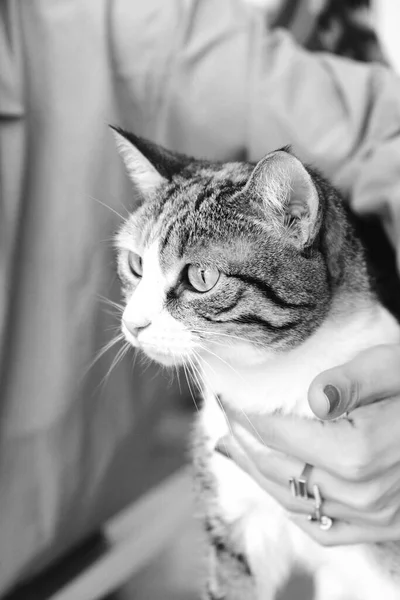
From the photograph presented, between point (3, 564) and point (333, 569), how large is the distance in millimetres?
495

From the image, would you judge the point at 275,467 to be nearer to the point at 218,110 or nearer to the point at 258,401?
the point at 258,401

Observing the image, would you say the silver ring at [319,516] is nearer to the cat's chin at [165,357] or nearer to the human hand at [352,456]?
the human hand at [352,456]

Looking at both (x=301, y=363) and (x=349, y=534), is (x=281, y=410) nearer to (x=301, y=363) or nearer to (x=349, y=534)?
(x=301, y=363)

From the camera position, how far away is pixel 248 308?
2.05ft

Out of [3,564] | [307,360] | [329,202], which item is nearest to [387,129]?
[329,202]

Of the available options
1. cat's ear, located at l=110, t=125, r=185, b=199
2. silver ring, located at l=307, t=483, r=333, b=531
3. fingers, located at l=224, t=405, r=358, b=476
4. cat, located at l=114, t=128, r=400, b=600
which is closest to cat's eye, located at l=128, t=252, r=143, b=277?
cat, located at l=114, t=128, r=400, b=600

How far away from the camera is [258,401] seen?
0.73 meters

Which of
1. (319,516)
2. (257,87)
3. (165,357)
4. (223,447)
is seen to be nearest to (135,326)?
(165,357)

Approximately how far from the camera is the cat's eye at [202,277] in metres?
0.62

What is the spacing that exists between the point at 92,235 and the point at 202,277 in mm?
290

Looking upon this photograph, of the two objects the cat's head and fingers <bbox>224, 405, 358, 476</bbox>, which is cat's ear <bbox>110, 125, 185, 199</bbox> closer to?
the cat's head

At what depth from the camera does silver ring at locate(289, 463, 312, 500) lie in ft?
2.34

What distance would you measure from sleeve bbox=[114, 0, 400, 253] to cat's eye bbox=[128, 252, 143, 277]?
32 cm

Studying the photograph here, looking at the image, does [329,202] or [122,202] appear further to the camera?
[122,202]
